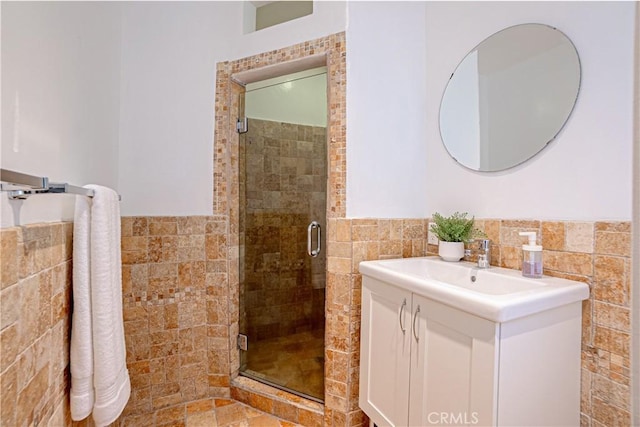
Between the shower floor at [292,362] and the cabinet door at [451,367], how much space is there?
765 millimetres

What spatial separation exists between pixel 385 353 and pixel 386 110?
121 cm

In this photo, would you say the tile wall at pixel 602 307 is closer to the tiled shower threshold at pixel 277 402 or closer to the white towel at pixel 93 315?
the tiled shower threshold at pixel 277 402

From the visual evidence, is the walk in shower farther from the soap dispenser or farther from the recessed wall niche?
the soap dispenser

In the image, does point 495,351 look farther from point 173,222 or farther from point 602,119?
point 173,222

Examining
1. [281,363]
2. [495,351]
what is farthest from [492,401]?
[281,363]

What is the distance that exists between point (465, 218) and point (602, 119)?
64cm

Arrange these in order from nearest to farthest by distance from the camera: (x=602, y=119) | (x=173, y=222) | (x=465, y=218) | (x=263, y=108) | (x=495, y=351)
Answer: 1. (x=495, y=351)
2. (x=602, y=119)
3. (x=465, y=218)
4. (x=173, y=222)
5. (x=263, y=108)

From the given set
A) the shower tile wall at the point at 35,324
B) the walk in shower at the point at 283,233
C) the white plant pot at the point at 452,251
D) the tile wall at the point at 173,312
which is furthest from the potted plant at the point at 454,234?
the shower tile wall at the point at 35,324

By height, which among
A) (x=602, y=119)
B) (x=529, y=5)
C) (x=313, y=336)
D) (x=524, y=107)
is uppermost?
(x=529, y=5)

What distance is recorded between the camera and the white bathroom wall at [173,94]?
5.68 feet

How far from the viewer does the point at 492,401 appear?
32.5 inches

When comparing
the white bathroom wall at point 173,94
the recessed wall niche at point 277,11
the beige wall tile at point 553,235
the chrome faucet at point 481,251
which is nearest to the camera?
the beige wall tile at point 553,235
